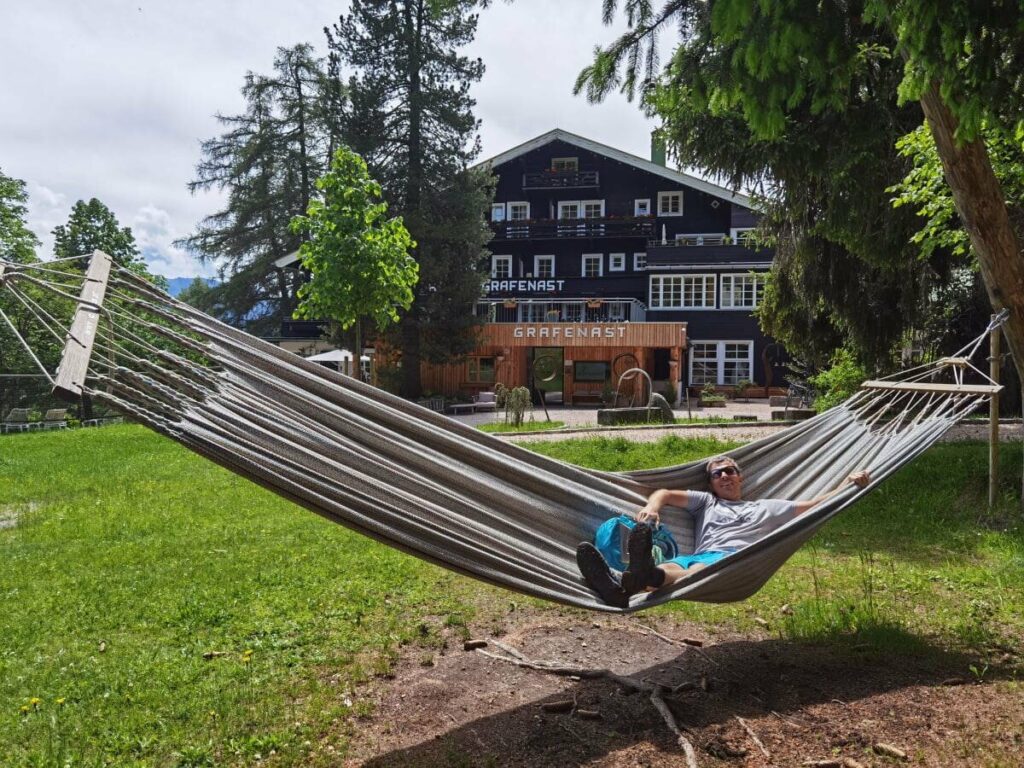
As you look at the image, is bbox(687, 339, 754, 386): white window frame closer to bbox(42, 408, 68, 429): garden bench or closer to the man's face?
bbox(42, 408, 68, 429): garden bench

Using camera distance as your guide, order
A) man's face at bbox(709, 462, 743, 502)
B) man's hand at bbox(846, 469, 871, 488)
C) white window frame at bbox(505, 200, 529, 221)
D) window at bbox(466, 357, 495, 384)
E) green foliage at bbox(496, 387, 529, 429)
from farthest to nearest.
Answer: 1. white window frame at bbox(505, 200, 529, 221)
2. window at bbox(466, 357, 495, 384)
3. green foliage at bbox(496, 387, 529, 429)
4. man's face at bbox(709, 462, 743, 502)
5. man's hand at bbox(846, 469, 871, 488)

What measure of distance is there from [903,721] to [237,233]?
25.2 m

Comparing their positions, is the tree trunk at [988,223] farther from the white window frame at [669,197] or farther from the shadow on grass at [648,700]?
→ the white window frame at [669,197]

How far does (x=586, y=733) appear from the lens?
227cm

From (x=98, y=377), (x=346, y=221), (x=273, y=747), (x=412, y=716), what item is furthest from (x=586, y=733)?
(x=346, y=221)

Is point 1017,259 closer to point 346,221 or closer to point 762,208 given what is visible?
point 762,208

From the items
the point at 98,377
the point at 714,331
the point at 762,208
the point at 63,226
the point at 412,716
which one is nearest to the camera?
the point at 98,377

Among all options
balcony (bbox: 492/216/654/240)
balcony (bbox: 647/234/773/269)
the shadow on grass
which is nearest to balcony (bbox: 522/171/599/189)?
balcony (bbox: 492/216/654/240)

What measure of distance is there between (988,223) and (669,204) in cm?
1982

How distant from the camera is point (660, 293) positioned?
850 inches

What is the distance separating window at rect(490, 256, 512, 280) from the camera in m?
23.4

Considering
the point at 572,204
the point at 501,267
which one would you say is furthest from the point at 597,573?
the point at 572,204

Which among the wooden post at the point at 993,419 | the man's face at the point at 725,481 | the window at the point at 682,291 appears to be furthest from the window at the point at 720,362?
the man's face at the point at 725,481

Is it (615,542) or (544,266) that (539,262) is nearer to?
(544,266)
